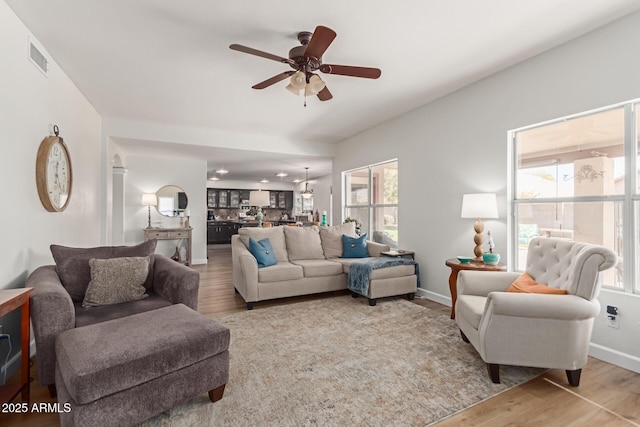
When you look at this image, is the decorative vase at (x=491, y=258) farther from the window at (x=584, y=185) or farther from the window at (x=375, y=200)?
the window at (x=375, y=200)

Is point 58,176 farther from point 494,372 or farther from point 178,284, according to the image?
point 494,372

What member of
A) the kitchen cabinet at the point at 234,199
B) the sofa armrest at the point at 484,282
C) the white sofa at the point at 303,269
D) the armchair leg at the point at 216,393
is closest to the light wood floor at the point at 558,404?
the sofa armrest at the point at 484,282

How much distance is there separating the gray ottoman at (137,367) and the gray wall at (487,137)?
293 centimetres

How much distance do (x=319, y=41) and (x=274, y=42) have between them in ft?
2.26

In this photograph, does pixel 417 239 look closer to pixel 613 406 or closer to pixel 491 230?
pixel 491 230

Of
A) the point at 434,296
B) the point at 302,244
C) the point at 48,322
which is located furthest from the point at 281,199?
the point at 48,322

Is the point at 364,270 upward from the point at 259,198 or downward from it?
downward

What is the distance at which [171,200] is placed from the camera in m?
6.68

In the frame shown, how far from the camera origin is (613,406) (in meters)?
1.82

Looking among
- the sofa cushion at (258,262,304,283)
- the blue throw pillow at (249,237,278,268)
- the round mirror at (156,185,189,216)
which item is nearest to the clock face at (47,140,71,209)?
the blue throw pillow at (249,237,278,268)

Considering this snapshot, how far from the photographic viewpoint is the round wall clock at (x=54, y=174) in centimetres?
255

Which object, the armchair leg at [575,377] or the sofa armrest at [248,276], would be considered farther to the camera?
the sofa armrest at [248,276]

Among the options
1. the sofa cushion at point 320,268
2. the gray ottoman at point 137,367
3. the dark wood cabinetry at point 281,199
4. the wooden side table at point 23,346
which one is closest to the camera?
the gray ottoman at point 137,367

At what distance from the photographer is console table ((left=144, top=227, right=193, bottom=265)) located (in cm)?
614
